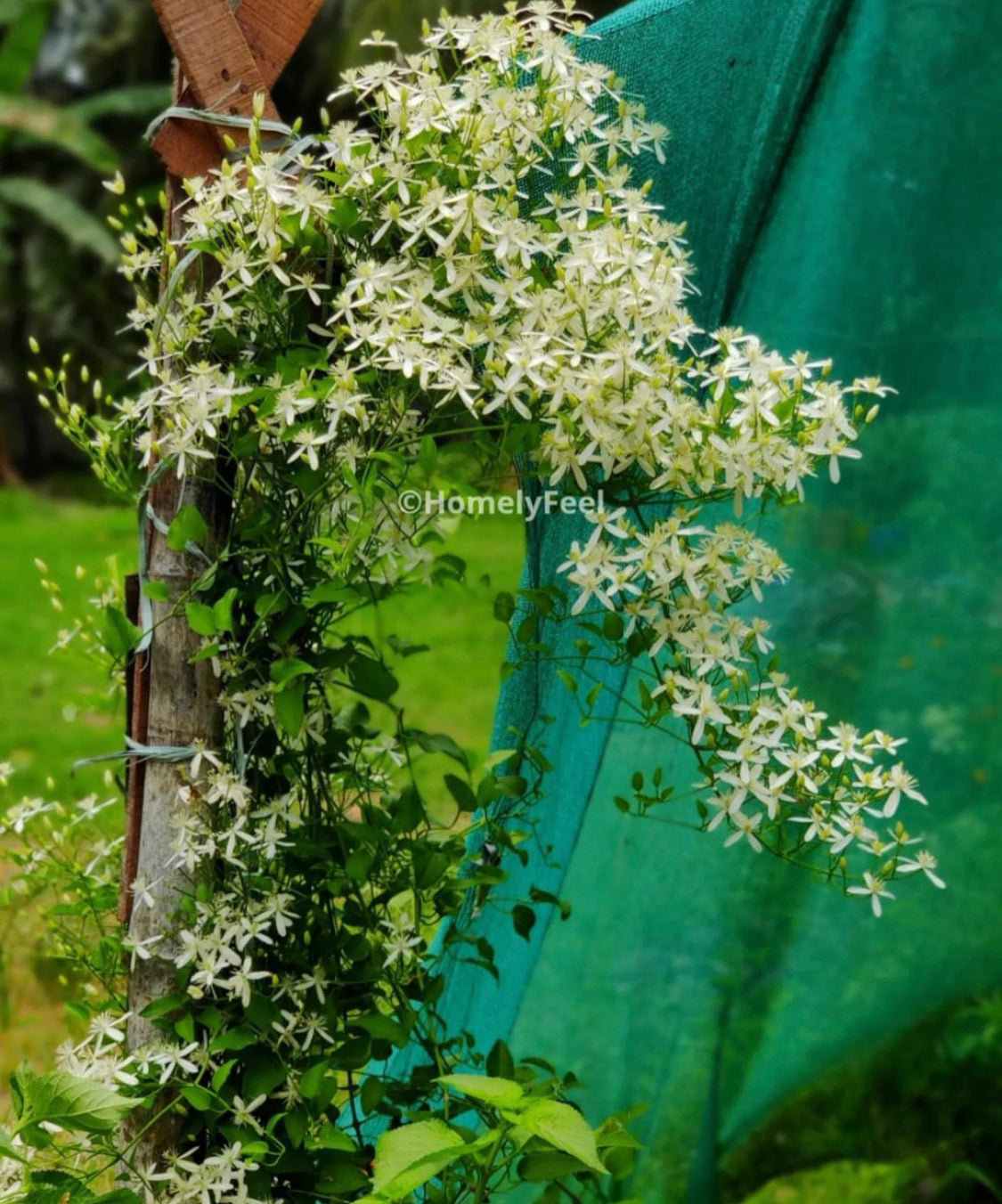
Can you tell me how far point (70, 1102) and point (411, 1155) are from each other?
374mm

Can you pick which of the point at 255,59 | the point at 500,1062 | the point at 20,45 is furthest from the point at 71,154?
the point at 500,1062

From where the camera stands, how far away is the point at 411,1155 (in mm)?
1396

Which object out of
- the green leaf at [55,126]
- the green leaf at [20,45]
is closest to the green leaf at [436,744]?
the green leaf at [55,126]

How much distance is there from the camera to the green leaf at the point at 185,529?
156 cm

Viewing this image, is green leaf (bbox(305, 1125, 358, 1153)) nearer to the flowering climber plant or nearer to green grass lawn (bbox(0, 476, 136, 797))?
the flowering climber plant

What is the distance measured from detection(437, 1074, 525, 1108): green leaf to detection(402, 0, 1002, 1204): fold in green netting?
617 millimetres

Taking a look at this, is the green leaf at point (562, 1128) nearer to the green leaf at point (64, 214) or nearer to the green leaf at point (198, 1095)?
the green leaf at point (198, 1095)

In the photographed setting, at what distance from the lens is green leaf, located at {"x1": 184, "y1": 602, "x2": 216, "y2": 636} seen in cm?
152

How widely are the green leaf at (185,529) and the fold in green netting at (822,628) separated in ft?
1.77

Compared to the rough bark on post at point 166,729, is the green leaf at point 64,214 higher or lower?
higher

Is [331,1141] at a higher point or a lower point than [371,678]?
lower

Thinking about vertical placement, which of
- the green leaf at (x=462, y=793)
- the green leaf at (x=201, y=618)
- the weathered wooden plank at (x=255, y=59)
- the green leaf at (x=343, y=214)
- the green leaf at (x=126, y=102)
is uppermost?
the green leaf at (x=126, y=102)

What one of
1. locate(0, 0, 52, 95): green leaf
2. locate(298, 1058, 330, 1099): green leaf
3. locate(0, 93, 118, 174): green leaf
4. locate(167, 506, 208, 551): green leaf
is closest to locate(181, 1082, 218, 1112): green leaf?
locate(298, 1058, 330, 1099): green leaf

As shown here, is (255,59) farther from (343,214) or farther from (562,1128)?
(562,1128)
